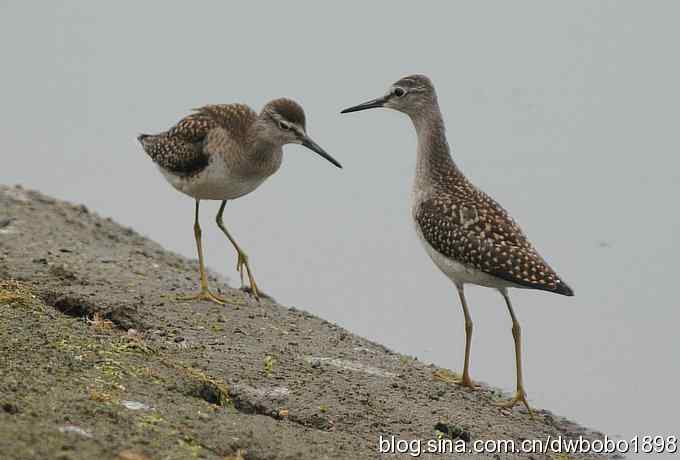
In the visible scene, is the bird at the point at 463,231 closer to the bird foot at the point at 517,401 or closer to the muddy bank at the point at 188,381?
the bird foot at the point at 517,401

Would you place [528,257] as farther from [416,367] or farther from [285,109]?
[285,109]

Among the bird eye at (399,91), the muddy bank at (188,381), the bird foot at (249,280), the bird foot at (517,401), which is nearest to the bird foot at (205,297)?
the muddy bank at (188,381)

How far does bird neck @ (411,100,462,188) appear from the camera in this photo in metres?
9.02

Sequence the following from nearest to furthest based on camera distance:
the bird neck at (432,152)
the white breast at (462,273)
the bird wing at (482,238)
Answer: the bird wing at (482,238) < the white breast at (462,273) < the bird neck at (432,152)

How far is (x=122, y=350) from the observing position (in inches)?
268

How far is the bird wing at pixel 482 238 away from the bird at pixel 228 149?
181 cm

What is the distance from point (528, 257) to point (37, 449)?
13.9 feet

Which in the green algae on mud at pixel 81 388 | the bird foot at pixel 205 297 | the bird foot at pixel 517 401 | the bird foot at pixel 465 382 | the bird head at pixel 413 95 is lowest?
the green algae on mud at pixel 81 388

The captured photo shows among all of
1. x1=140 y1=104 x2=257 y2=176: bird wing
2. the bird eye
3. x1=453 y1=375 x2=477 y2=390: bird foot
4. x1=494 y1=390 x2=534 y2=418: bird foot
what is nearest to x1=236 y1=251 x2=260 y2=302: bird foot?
x1=140 y1=104 x2=257 y2=176: bird wing

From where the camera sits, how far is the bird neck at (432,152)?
29.6 ft

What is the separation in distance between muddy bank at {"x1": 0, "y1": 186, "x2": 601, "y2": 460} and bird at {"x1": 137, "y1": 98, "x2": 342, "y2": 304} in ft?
3.36

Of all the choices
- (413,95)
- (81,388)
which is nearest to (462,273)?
(413,95)

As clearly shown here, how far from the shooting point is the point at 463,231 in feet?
26.7

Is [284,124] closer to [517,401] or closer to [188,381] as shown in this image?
[517,401]
